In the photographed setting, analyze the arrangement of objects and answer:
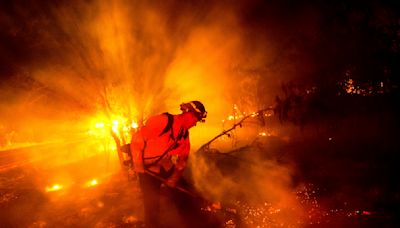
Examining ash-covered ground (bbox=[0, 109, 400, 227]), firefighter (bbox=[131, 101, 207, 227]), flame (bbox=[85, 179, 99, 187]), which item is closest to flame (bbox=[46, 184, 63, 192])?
ash-covered ground (bbox=[0, 109, 400, 227])

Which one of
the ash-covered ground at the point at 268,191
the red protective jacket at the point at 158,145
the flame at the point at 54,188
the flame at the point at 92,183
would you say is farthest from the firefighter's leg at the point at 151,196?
the flame at the point at 54,188

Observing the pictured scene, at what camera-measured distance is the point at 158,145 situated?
4.03 metres

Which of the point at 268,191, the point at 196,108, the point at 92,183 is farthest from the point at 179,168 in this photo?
the point at 92,183

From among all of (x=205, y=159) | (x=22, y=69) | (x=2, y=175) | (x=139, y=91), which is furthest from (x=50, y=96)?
(x=205, y=159)

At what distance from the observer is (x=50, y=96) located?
12.8 meters

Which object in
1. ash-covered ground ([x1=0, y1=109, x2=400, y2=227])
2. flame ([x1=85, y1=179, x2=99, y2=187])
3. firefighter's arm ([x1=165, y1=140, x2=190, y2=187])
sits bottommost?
ash-covered ground ([x1=0, y1=109, x2=400, y2=227])

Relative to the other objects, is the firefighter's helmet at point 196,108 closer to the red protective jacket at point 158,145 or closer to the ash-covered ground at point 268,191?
the red protective jacket at point 158,145

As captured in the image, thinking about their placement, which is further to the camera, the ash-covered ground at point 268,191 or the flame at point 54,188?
the flame at point 54,188

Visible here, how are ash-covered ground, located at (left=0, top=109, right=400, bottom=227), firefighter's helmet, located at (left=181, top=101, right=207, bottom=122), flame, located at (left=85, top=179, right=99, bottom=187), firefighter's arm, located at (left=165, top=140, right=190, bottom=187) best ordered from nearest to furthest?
1. firefighter's helmet, located at (left=181, top=101, right=207, bottom=122)
2. firefighter's arm, located at (left=165, top=140, right=190, bottom=187)
3. ash-covered ground, located at (left=0, top=109, right=400, bottom=227)
4. flame, located at (left=85, top=179, right=99, bottom=187)

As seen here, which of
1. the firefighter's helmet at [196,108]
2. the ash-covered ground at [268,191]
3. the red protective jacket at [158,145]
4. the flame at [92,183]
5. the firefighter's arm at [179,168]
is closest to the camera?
the red protective jacket at [158,145]

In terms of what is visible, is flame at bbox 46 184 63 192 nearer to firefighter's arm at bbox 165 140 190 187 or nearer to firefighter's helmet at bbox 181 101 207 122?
firefighter's arm at bbox 165 140 190 187

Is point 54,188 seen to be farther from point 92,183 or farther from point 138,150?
point 138,150

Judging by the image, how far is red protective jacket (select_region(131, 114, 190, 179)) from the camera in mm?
3883

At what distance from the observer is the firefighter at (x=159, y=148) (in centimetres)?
392
